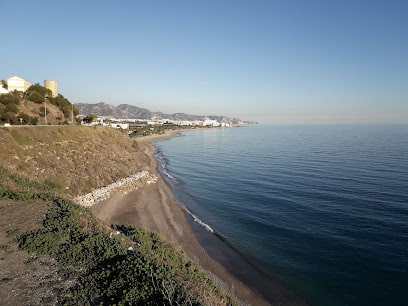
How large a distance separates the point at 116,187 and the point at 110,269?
24.6 meters

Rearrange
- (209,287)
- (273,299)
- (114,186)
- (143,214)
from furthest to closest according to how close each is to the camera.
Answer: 1. (114,186)
2. (143,214)
3. (273,299)
4. (209,287)

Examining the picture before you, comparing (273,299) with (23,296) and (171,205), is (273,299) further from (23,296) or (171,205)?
(171,205)

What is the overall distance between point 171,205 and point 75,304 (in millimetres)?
23472

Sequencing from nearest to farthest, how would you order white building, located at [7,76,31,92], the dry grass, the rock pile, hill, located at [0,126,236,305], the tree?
hill, located at [0,126,236,305] → the rock pile → the dry grass → the tree → white building, located at [7,76,31,92]

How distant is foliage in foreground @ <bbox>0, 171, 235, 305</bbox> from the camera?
10055mm

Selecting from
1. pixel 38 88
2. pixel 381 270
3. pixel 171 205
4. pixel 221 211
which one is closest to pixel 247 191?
pixel 221 211

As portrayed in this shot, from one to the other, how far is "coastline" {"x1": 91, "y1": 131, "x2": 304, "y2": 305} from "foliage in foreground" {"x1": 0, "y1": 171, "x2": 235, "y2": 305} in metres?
3.11

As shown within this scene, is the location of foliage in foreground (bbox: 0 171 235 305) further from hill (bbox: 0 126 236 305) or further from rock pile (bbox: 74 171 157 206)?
rock pile (bbox: 74 171 157 206)

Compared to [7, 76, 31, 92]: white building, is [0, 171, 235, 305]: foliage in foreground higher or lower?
lower

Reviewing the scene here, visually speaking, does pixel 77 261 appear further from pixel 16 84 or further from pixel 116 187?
pixel 16 84

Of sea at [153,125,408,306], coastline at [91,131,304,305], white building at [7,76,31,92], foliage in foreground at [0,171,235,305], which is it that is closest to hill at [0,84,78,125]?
white building at [7,76,31,92]

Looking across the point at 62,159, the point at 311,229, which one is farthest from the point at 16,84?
the point at 311,229

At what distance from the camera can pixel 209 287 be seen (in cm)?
1323

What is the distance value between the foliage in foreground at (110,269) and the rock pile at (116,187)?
10775 millimetres
